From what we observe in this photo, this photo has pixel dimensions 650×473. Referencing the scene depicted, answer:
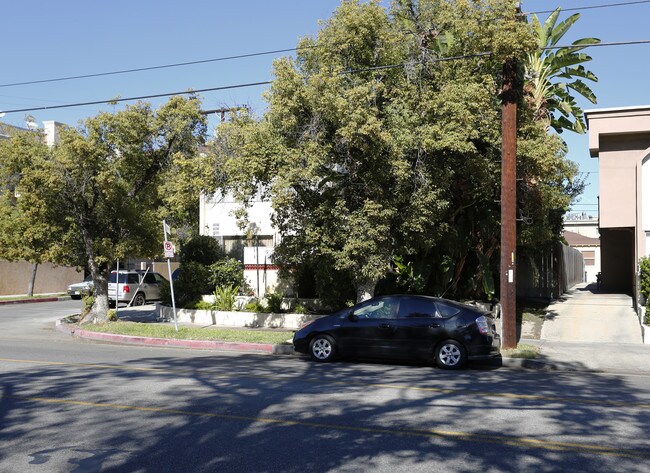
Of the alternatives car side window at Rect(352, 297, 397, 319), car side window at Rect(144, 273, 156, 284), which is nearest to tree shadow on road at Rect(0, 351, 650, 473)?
car side window at Rect(352, 297, 397, 319)

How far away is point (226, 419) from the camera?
7.66 m

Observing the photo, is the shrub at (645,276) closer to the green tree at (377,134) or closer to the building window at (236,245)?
the green tree at (377,134)

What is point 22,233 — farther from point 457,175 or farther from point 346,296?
point 457,175

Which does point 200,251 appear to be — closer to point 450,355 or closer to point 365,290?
point 365,290

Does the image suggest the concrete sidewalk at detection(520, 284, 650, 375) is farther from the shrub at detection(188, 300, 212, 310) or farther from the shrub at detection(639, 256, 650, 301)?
the shrub at detection(188, 300, 212, 310)

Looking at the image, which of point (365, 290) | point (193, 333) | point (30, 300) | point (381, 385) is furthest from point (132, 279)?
point (381, 385)

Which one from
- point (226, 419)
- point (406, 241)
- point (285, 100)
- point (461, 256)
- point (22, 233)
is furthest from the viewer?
point (461, 256)

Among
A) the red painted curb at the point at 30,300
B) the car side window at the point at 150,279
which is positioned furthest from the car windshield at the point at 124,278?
the red painted curb at the point at 30,300

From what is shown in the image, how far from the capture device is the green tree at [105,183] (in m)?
17.5

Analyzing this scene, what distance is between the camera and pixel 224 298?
2098 cm

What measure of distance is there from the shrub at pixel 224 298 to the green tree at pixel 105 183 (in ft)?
9.13

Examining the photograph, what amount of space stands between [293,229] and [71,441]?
9.81 m

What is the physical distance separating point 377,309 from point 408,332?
32.8 inches

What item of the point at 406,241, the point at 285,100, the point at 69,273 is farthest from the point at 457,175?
the point at 69,273
